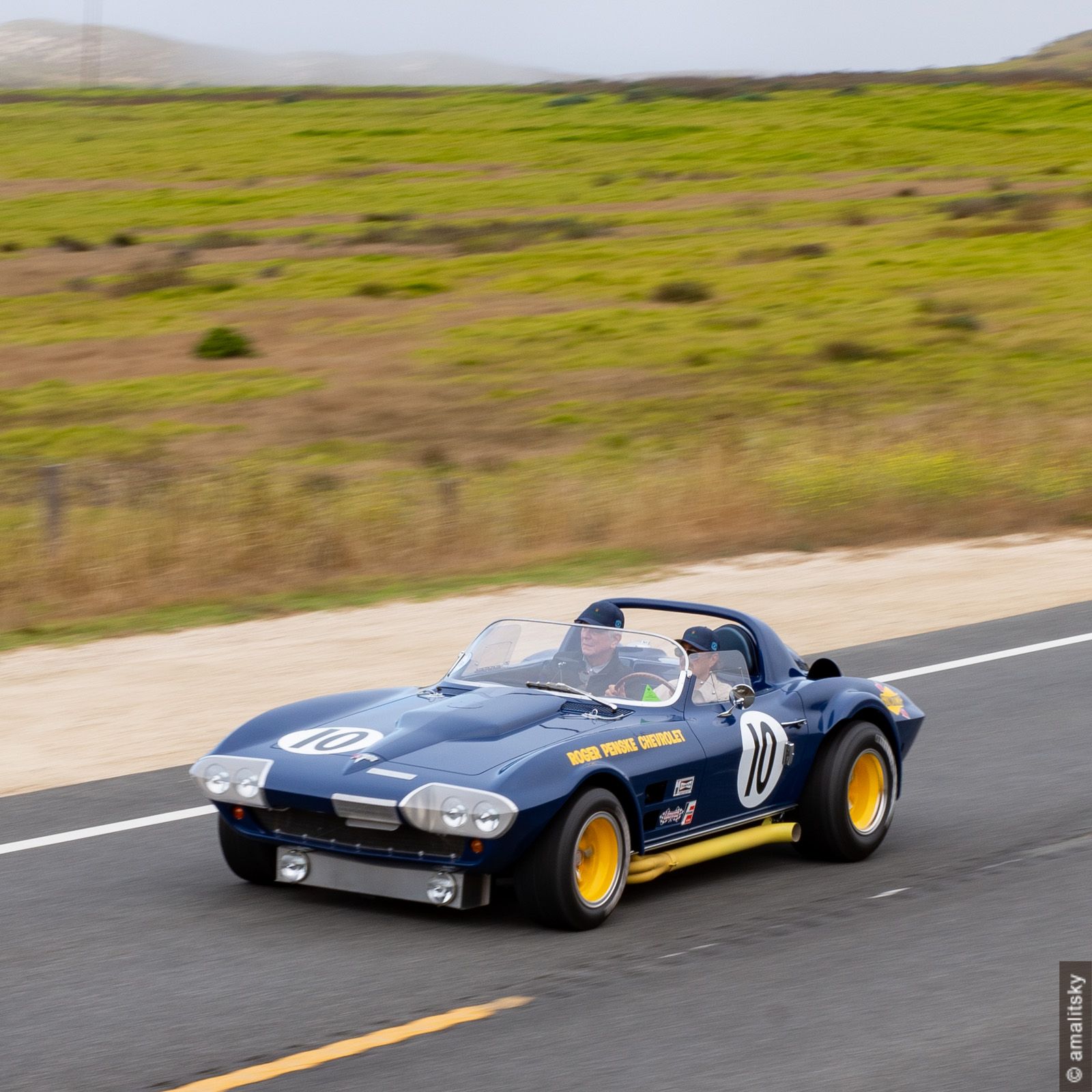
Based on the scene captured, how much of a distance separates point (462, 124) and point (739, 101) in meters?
16.1

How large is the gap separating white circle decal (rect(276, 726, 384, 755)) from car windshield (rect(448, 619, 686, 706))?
78cm

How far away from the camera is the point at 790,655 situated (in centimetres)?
757

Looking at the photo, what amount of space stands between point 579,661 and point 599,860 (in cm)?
107

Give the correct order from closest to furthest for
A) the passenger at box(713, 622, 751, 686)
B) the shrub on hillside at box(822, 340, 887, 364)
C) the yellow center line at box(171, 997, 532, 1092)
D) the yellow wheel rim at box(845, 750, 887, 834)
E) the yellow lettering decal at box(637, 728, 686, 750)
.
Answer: the yellow center line at box(171, 997, 532, 1092), the yellow lettering decal at box(637, 728, 686, 750), the passenger at box(713, 622, 751, 686), the yellow wheel rim at box(845, 750, 887, 834), the shrub on hillside at box(822, 340, 887, 364)

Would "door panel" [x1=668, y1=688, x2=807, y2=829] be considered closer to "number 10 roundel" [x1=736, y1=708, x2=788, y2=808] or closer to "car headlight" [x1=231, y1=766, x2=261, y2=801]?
"number 10 roundel" [x1=736, y1=708, x2=788, y2=808]

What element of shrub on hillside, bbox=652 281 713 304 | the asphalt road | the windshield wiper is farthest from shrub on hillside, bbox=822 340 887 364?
the windshield wiper

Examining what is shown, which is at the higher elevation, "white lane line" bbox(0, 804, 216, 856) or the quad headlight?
the quad headlight

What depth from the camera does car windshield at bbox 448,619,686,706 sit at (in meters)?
6.95

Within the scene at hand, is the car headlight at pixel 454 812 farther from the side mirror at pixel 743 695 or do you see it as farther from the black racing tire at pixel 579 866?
the side mirror at pixel 743 695

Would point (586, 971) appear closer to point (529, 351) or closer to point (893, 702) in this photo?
point (893, 702)

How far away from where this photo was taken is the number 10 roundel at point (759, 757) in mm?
6875

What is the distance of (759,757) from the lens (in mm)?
6930

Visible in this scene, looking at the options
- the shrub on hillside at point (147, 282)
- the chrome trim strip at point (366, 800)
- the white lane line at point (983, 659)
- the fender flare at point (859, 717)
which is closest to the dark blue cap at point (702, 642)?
the fender flare at point (859, 717)

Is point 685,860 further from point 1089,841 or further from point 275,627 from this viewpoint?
point 275,627
